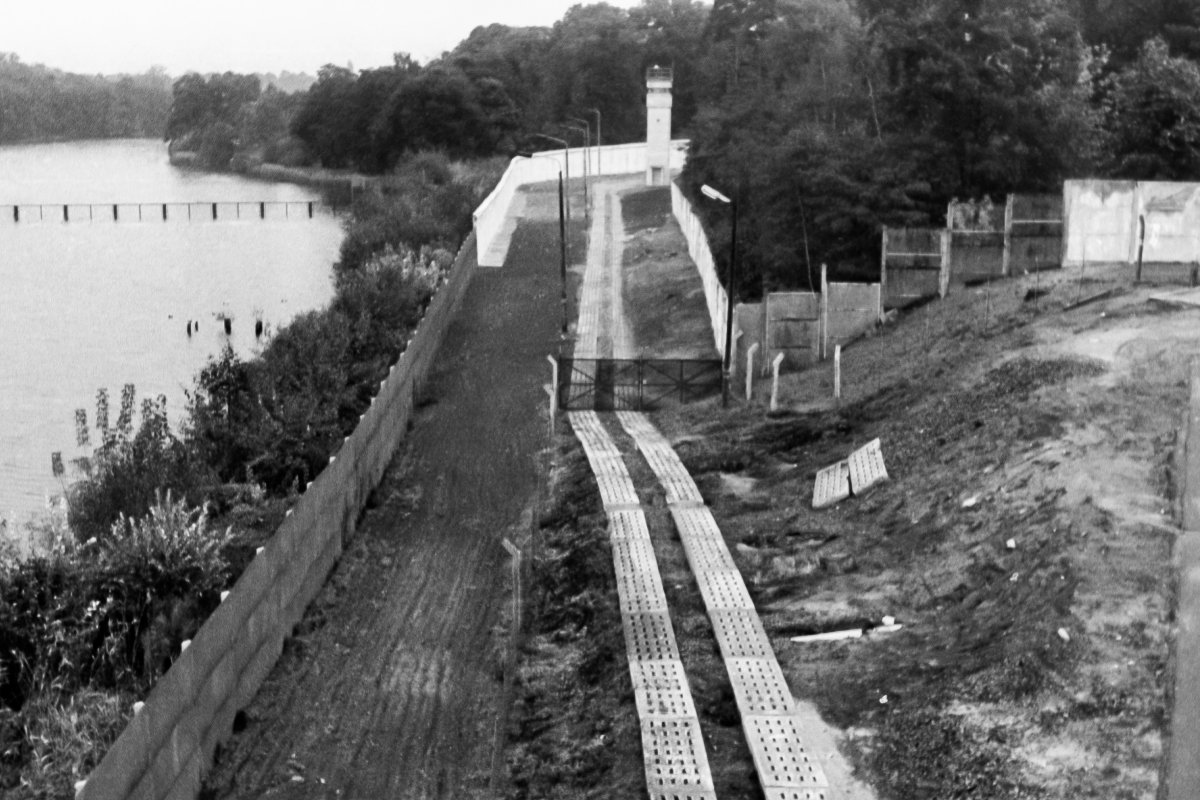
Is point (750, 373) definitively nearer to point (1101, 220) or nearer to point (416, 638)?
point (1101, 220)

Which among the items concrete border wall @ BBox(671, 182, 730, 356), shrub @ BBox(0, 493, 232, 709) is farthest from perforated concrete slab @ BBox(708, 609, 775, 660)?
concrete border wall @ BBox(671, 182, 730, 356)

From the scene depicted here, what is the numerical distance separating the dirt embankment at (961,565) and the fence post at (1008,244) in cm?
247

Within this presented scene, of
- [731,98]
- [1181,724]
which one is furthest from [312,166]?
[1181,724]

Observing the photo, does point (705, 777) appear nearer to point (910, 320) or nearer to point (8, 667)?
point (8, 667)

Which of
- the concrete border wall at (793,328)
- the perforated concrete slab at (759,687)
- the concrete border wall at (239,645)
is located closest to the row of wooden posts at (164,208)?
the concrete border wall at (793,328)

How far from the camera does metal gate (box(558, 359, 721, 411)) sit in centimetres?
2902

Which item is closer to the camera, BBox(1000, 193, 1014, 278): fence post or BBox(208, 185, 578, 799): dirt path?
BBox(208, 185, 578, 799): dirt path

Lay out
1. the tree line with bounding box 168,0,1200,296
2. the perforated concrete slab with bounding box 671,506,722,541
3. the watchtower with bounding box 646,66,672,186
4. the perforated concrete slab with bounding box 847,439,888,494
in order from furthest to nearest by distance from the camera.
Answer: the watchtower with bounding box 646,66,672,186 < the tree line with bounding box 168,0,1200,296 < the perforated concrete slab with bounding box 847,439,888,494 < the perforated concrete slab with bounding box 671,506,722,541

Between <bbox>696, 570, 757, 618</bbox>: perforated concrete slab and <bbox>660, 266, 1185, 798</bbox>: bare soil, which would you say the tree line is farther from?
<bbox>696, 570, 757, 618</bbox>: perforated concrete slab

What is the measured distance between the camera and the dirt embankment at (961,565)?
43.1ft

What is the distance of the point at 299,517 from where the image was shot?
19266 mm

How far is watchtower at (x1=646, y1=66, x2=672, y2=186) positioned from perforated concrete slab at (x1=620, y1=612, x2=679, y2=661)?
53671 mm

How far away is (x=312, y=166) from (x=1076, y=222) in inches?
3978

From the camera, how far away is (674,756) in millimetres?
13594
